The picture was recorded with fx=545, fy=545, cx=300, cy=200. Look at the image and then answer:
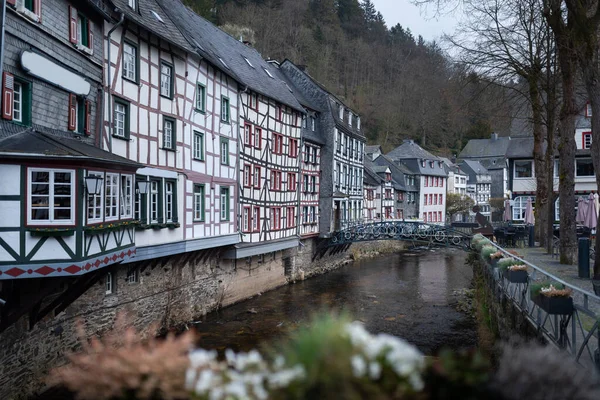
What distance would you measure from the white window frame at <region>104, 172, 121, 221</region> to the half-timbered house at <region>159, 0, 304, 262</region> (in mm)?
9227

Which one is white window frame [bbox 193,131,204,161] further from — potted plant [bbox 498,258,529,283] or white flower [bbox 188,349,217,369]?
white flower [bbox 188,349,217,369]

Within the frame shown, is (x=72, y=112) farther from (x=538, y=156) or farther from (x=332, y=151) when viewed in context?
(x=332, y=151)

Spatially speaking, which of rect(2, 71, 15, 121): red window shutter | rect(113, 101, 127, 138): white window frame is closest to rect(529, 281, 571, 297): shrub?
rect(2, 71, 15, 121): red window shutter

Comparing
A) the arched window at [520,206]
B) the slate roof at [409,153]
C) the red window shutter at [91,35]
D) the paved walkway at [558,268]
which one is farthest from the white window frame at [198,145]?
the slate roof at [409,153]

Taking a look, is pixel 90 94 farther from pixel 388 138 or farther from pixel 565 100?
pixel 388 138

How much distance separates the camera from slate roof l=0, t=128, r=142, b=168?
30.7 feet

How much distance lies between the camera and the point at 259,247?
23047 millimetres

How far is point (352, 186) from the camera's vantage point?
37.5m

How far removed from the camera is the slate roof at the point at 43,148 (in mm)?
9367

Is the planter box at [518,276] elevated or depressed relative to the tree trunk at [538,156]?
depressed

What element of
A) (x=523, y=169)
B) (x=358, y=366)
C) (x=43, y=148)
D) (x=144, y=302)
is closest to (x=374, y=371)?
(x=358, y=366)

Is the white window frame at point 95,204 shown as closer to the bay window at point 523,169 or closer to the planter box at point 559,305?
the planter box at point 559,305

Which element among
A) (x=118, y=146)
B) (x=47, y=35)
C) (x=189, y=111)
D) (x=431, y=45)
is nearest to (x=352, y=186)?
(x=189, y=111)

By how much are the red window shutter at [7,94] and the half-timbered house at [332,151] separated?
76.1ft
